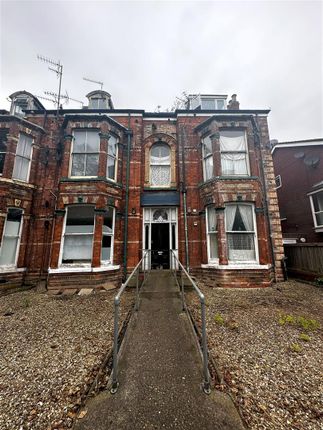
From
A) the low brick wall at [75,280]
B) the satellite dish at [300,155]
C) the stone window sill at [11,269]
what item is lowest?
the low brick wall at [75,280]

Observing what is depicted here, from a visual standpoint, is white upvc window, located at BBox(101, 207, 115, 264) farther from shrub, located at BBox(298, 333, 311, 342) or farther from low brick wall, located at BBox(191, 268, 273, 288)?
shrub, located at BBox(298, 333, 311, 342)

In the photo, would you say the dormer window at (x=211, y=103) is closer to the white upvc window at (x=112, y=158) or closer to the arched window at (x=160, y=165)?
the arched window at (x=160, y=165)

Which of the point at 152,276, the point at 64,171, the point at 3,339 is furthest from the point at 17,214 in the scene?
the point at 152,276

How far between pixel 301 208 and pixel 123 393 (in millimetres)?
16928

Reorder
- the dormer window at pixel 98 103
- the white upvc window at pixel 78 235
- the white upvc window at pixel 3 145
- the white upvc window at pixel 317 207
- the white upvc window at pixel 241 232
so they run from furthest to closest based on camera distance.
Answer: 1. the white upvc window at pixel 317 207
2. the dormer window at pixel 98 103
3. the white upvc window at pixel 3 145
4. the white upvc window at pixel 241 232
5. the white upvc window at pixel 78 235

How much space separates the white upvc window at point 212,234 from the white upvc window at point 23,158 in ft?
31.1

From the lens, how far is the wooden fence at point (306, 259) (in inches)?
340

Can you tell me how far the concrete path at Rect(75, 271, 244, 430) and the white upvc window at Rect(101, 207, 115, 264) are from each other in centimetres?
489

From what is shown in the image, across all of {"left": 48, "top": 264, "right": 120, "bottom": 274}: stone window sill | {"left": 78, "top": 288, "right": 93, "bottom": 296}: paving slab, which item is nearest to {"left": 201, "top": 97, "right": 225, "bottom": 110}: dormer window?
{"left": 48, "top": 264, "right": 120, "bottom": 274}: stone window sill

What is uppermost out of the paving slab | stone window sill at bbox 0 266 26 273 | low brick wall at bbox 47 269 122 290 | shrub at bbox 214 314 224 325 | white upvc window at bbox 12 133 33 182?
white upvc window at bbox 12 133 33 182

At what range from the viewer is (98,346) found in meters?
3.70

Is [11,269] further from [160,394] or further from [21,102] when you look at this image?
[21,102]

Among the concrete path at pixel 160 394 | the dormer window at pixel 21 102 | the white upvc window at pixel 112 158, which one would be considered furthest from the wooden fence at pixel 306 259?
the dormer window at pixel 21 102

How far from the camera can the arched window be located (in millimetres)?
10336
